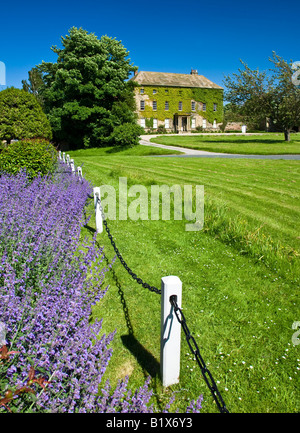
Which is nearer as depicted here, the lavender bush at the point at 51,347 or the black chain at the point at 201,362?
the black chain at the point at 201,362

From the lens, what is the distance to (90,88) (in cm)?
2716

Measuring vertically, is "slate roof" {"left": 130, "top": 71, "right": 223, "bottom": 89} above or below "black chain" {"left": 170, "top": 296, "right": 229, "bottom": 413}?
above

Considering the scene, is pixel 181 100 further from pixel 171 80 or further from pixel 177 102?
pixel 171 80

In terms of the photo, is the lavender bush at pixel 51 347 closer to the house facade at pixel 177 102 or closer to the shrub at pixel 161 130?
the shrub at pixel 161 130

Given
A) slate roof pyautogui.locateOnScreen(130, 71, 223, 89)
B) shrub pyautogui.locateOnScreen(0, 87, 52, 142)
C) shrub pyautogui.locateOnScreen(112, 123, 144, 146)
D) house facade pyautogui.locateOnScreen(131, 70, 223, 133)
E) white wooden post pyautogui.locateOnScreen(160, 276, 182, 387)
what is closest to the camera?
white wooden post pyautogui.locateOnScreen(160, 276, 182, 387)

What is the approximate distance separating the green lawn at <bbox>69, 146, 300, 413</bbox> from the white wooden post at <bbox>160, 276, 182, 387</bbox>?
0.51ft

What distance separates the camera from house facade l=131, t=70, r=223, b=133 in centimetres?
4822

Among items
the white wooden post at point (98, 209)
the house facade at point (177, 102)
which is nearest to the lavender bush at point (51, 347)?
the white wooden post at point (98, 209)

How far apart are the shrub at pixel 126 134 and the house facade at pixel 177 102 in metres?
21.1

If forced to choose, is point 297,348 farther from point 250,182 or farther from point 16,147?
point 16,147

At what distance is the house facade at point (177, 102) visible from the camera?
4822cm

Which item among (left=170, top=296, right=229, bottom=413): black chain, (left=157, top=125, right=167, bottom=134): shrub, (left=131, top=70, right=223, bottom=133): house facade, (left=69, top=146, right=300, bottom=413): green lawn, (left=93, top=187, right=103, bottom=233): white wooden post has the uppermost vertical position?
(left=131, top=70, right=223, bottom=133): house facade

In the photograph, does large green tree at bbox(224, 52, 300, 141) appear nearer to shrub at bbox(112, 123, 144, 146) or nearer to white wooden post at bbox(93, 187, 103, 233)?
shrub at bbox(112, 123, 144, 146)

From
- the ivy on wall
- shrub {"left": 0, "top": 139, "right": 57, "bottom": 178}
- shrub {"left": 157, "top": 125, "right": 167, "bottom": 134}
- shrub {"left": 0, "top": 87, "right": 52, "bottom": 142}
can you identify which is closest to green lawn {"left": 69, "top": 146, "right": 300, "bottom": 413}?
shrub {"left": 0, "top": 139, "right": 57, "bottom": 178}
